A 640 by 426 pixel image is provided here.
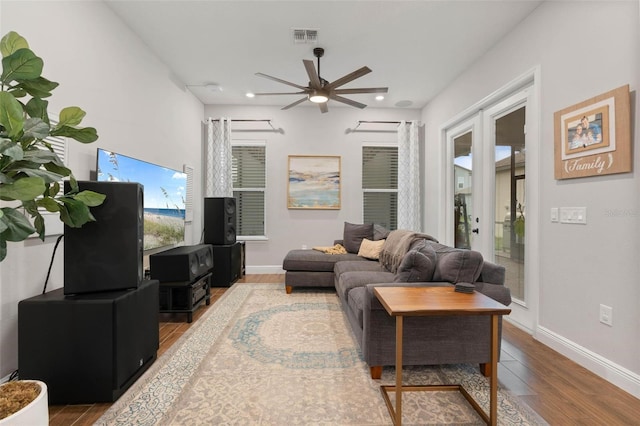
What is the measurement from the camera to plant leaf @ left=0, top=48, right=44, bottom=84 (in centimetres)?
118

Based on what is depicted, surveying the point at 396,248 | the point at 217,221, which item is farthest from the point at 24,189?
the point at 217,221

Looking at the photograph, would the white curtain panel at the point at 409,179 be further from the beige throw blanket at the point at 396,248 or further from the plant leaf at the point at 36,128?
the plant leaf at the point at 36,128

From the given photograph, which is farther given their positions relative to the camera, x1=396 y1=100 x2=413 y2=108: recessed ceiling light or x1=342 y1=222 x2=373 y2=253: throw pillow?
x1=396 y1=100 x2=413 y2=108: recessed ceiling light

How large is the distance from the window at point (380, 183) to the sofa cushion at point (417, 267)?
3.20 meters

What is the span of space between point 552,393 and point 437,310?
1.10 meters

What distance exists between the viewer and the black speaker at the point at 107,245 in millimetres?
1814

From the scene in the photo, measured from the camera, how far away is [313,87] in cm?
320

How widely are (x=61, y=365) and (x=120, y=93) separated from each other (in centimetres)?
242

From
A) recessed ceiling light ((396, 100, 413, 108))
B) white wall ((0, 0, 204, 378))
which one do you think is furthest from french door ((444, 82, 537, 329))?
white wall ((0, 0, 204, 378))

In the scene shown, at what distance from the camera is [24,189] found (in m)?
1.06

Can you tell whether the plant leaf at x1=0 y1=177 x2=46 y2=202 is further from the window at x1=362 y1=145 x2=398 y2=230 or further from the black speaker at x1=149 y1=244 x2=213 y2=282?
the window at x1=362 y1=145 x2=398 y2=230

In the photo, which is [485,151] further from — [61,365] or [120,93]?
[61,365]

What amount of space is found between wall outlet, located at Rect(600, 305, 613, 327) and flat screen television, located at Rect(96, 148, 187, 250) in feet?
12.0

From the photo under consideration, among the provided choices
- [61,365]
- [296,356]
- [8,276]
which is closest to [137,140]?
[8,276]
